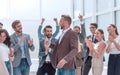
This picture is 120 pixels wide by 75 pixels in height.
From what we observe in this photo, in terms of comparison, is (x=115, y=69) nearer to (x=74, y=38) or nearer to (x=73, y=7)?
(x=74, y=38)

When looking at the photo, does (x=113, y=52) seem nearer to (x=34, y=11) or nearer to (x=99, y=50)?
(x=99, y=50)

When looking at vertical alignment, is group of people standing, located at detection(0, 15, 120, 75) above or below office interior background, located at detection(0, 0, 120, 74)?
below

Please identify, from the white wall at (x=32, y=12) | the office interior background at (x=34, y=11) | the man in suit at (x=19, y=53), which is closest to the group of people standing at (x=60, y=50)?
the man in suit at (x=19, y=53)

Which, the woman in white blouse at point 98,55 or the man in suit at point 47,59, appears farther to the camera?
the man in suit at point 47,59

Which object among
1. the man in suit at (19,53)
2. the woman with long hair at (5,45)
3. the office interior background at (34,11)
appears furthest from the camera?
the office interior background at (34,11)

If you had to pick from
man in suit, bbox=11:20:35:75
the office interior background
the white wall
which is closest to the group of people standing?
man in suit, bbox=11:20:35:75

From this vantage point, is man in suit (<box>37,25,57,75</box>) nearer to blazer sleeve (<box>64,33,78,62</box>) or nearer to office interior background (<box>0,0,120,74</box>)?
blazer sleeve (<box>64,33,78,62</box>)

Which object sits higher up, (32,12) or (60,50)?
(32,12)

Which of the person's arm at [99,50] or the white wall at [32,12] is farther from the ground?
the white wall at [32,12]

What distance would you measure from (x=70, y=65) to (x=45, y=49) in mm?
1578

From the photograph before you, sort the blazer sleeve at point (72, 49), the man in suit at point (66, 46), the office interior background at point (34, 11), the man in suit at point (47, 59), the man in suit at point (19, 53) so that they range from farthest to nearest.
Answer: the office interior background at point (34, 11) < the man in suit at point (47, 59) < the man in suit at point (19, 53) < the man in suit at point (66, 46) < the blazer sleeve at point (72, 49)

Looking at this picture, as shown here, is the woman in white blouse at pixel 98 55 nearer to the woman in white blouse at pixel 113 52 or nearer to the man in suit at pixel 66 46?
the woman in white blouse at pixel 113 52

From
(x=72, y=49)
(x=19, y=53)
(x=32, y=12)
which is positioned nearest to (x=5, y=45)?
(x=19, y=53)

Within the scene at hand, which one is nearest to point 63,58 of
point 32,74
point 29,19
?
point 32,74
